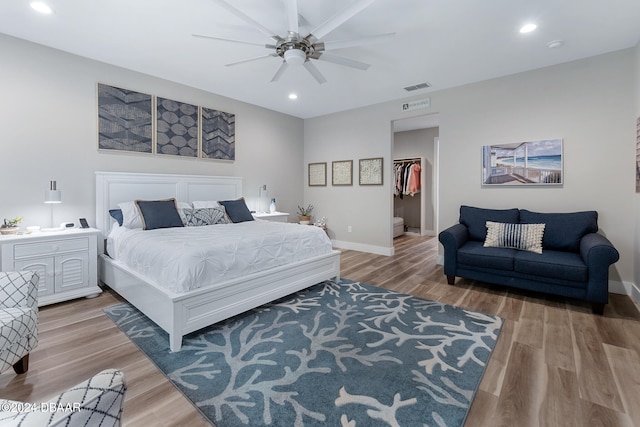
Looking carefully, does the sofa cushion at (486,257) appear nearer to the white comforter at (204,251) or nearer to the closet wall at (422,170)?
the white comforter at (204,251)

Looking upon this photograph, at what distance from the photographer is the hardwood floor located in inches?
62.9

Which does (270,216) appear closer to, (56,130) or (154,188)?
(154,188)

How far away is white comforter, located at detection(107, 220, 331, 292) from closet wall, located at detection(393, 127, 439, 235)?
506 cm

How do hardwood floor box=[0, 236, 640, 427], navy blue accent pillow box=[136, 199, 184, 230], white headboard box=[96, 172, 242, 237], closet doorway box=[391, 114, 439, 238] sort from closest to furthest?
hardwood floor box=[0, 236, 640, 427], navy blue accent pillow box=[136, 199, 184, 230], white headboard box=[96, 172, 242, 237], closet doorway box=[391, 114, 439, 238]

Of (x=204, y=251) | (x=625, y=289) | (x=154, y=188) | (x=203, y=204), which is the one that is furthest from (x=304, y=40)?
(x=625, y=289)

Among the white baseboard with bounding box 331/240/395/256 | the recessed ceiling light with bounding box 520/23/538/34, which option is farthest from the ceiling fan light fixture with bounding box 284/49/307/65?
the white baseboard with bounding box 331/240/395/256

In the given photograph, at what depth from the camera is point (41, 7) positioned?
2598 millimetres

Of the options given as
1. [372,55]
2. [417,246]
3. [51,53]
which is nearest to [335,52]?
[372,55]

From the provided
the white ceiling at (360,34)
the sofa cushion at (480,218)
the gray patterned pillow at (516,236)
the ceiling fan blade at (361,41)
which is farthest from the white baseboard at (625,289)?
the ceiling fan blade at (361,41)

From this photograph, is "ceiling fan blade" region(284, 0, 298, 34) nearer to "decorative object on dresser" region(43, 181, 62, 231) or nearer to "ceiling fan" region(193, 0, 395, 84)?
"ceiling fan" region(193, 0, 395, 84)

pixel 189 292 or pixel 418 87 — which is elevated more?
pixel 418 87

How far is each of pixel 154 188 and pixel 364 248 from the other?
3.71 meters

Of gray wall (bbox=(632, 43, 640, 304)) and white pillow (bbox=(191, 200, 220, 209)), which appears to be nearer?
gray wall (bbox=(632, 43, 640, 304))

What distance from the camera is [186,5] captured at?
2561 millimetres
